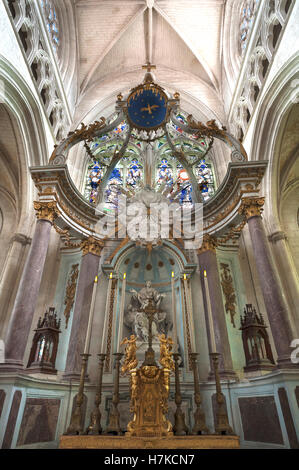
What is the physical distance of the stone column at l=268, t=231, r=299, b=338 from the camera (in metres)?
7.92

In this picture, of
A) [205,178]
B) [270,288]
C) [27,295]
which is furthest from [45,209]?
[205,178]

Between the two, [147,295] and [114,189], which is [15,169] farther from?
[147,295]

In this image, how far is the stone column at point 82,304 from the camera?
6707 mm

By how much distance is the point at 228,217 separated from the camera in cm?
765

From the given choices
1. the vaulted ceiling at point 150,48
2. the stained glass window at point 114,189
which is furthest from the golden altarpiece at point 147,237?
the vaulted ceiling at point 150,48

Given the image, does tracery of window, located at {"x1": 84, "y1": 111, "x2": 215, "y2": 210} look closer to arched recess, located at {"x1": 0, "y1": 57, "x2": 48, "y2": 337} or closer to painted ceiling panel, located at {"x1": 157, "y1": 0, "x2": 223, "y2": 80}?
arched recess, located at {"x1": 0, "y1": 57, "x2": 48, "y2": 337}

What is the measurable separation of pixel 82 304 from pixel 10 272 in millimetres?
2771

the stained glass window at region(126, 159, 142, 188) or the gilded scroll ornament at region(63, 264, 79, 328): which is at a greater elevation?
the stained glass window at region(126, 159, 142, 188)

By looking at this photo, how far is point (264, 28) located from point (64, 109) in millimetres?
8731

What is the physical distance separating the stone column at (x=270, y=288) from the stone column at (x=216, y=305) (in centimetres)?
134

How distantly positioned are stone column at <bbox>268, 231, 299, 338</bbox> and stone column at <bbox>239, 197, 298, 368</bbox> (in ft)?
8.24

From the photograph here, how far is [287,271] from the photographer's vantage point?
815cm

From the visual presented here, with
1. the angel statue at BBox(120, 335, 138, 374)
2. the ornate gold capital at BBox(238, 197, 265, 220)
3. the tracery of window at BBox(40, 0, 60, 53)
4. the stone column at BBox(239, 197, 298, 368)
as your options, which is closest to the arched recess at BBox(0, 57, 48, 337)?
the angel statue at BBox(120, 335, 138, 374)
